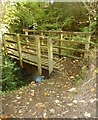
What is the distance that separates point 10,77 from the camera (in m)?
8.64

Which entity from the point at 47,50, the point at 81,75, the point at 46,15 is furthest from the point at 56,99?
the point at 46,15

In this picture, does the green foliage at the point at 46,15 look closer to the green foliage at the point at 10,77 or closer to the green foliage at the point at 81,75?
the green foliage at the point at 10,77

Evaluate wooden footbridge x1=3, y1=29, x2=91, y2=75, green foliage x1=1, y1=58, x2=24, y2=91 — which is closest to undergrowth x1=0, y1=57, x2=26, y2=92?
green foliage x1=1, y1=58, x2=24, y2=91

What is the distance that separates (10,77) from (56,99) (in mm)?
3457

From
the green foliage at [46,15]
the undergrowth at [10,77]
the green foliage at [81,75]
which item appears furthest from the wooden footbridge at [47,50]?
the green foliage at [46,15]

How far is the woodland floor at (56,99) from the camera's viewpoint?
5.01 m

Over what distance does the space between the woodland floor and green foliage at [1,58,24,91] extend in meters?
1.73

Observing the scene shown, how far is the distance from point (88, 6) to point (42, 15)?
3295 millimetres

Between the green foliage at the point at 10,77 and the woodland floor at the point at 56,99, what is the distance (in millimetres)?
1734

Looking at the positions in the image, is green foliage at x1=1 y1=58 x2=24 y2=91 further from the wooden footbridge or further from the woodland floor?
the woodland floor

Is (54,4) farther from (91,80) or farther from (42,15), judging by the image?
(91,80)

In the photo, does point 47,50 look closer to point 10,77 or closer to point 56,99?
point 10,77

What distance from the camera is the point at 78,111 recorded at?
4.95 meters

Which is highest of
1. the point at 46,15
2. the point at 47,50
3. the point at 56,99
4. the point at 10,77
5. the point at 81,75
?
the point at 46,15
